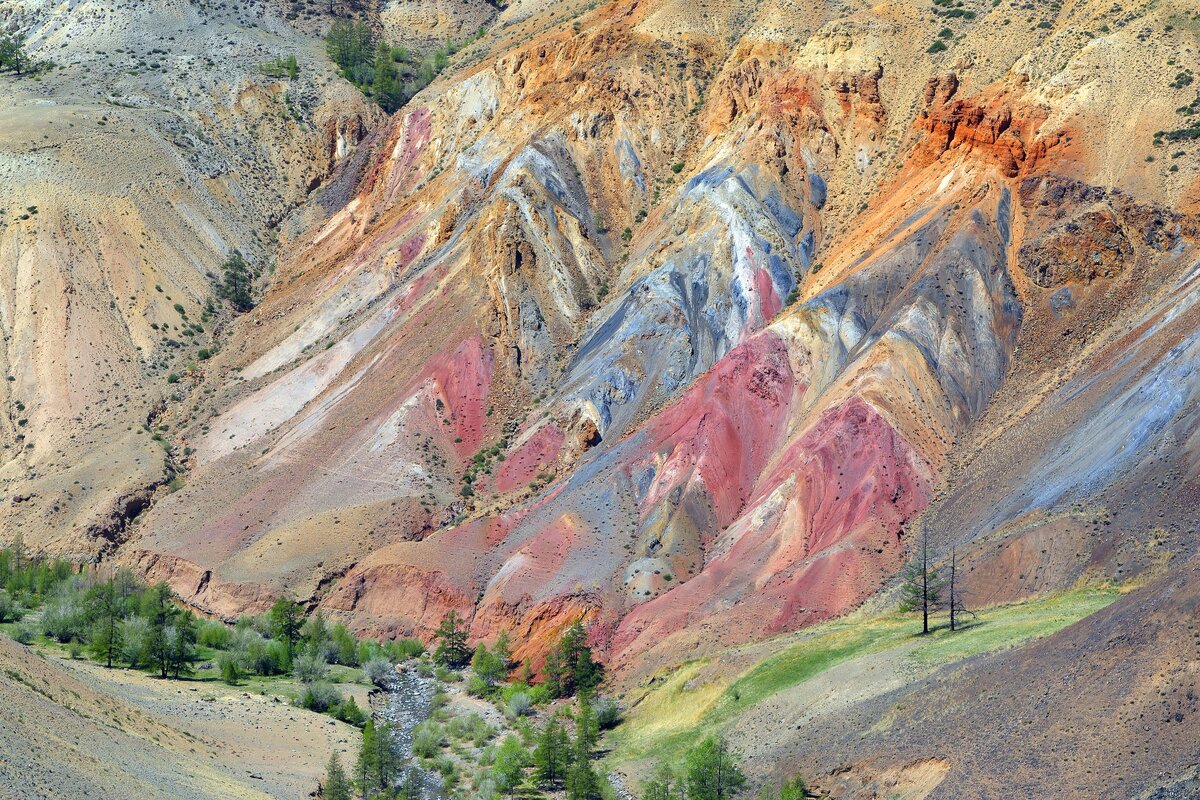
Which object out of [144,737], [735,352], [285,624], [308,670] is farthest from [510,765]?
[735,352]

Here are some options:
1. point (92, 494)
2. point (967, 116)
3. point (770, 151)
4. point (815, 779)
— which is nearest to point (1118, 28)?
point (967, 116)

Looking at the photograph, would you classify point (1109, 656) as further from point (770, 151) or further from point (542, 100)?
point (542, 100)

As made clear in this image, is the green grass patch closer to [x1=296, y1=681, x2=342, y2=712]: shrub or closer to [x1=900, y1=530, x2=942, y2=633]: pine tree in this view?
[x1=900, y1=530, x2=942, y2=633]: pine tree

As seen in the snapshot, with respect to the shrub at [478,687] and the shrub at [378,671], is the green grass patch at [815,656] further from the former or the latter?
the shrub at [378,671]

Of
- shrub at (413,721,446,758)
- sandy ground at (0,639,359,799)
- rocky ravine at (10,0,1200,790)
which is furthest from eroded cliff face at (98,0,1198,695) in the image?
sandy ground at (0,639,359,799)

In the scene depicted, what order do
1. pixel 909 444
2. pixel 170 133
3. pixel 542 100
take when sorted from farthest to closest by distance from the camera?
pixel 170 133 → pixel 542 100 → pixel 909 444
